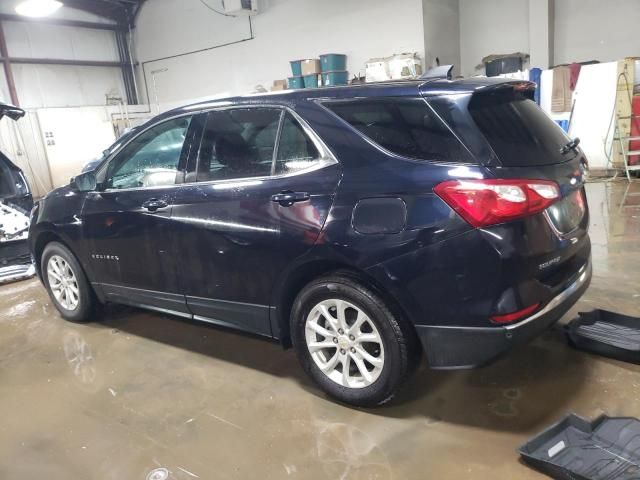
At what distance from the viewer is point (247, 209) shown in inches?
103

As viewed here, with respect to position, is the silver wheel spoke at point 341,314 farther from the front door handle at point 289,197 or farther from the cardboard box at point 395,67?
the cardboard box at point 395,67

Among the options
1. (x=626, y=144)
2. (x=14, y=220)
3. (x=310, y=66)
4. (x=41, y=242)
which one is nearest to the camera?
(x=41, y=242)

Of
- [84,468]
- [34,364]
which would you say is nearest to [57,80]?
[34,364]

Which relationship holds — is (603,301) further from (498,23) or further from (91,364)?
(498,23)

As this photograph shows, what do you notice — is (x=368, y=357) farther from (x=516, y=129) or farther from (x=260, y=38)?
(x=260, y=38)

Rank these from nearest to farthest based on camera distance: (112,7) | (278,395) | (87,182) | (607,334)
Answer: (278,395) < (607,334) < (87,182) < (112,7)

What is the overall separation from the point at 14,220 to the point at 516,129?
5.57 metres

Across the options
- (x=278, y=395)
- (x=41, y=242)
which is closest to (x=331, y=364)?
(x=278, y=395)

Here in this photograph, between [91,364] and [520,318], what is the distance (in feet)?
8.63

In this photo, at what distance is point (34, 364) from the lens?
3.37m

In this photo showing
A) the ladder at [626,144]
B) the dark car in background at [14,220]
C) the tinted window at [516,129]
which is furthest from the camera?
the ladder at [626,144]

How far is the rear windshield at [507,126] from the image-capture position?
2133 mm

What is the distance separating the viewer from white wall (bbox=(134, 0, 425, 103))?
10727mm

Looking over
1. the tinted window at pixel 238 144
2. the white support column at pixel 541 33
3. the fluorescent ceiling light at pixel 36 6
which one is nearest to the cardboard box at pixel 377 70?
the white support column at pixel 541 33
